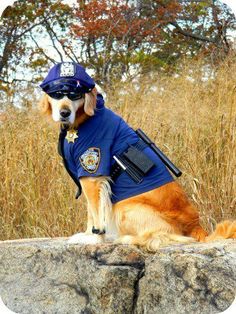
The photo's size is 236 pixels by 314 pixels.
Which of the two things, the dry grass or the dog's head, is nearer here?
the dog's head

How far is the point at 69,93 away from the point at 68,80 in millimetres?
90

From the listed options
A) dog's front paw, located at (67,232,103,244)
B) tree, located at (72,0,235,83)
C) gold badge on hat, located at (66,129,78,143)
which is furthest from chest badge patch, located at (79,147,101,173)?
tree, located at (72,0,235,83)

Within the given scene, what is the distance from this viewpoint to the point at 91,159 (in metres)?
4.33

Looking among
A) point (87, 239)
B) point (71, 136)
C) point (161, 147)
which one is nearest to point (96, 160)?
point (71, 136)

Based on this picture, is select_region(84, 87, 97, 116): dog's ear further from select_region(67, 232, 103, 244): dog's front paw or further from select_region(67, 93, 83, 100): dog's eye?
select_region(67, 232, 103, 244): dog's front paw

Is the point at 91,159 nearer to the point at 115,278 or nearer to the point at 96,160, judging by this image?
the point at 96,160

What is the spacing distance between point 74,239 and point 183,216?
0.82 meters

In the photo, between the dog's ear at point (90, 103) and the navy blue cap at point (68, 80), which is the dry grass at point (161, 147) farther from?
the navy blue cap at point (68, 80)

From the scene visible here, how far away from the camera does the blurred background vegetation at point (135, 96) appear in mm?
5961

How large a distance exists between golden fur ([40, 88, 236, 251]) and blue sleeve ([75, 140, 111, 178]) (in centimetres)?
6

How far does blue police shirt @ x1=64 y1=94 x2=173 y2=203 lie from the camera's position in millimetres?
4352

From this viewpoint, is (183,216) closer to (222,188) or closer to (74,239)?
(74,239)

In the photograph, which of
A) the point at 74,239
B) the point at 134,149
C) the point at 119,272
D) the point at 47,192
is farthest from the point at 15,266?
the point at 47,192

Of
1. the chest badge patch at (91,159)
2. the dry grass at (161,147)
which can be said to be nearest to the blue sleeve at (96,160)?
the chest badge patch at (91,159)
